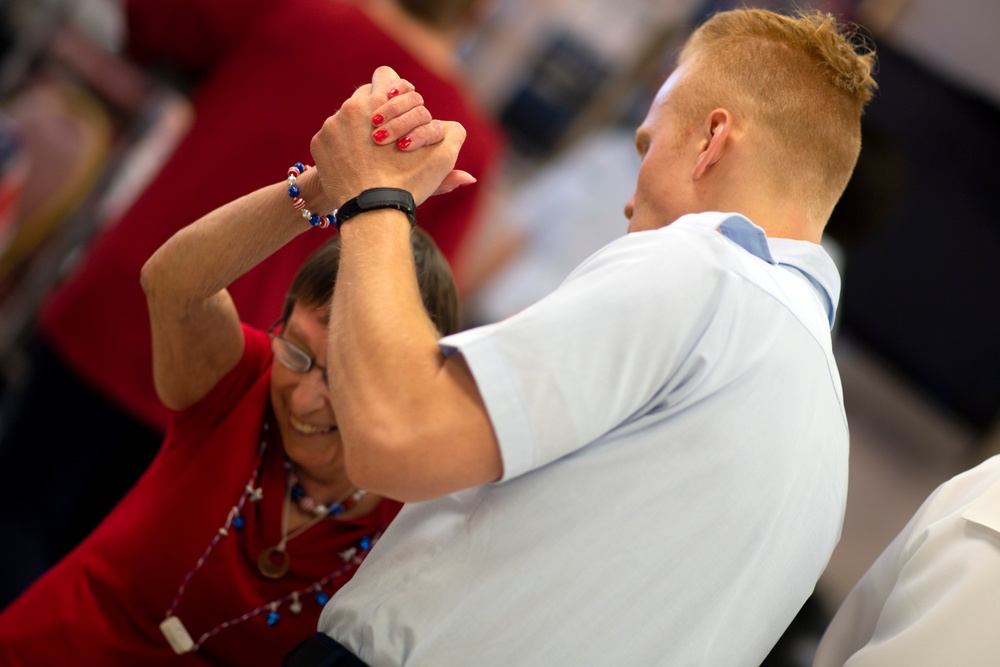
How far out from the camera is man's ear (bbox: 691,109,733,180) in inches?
42.7

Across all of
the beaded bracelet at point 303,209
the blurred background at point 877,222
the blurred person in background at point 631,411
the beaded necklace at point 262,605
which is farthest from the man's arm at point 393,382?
the blurred background at point 877,222

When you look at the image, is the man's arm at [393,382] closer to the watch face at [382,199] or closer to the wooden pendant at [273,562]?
the watch face at [382,199]

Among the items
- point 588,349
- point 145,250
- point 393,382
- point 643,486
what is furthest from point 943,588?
point 145,250

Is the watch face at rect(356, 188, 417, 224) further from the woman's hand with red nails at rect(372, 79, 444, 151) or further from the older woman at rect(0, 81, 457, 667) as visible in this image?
the older woman at rect(0, 81, 457, 667)

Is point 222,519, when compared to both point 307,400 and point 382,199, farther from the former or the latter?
point 382,199

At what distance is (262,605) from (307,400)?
0.26m

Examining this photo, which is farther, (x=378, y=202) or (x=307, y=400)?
(x=307, y=400)

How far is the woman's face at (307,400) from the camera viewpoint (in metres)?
1.32

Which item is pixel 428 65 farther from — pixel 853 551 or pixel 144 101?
pixel 853 551

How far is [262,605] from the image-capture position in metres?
→ 1.30

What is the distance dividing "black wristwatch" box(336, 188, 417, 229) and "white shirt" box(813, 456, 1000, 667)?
2.22 ft

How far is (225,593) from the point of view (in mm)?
1294

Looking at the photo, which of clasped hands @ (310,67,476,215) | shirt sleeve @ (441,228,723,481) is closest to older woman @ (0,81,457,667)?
clasped hands @ (310,67,476,215)

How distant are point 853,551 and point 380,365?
237 centimetres
